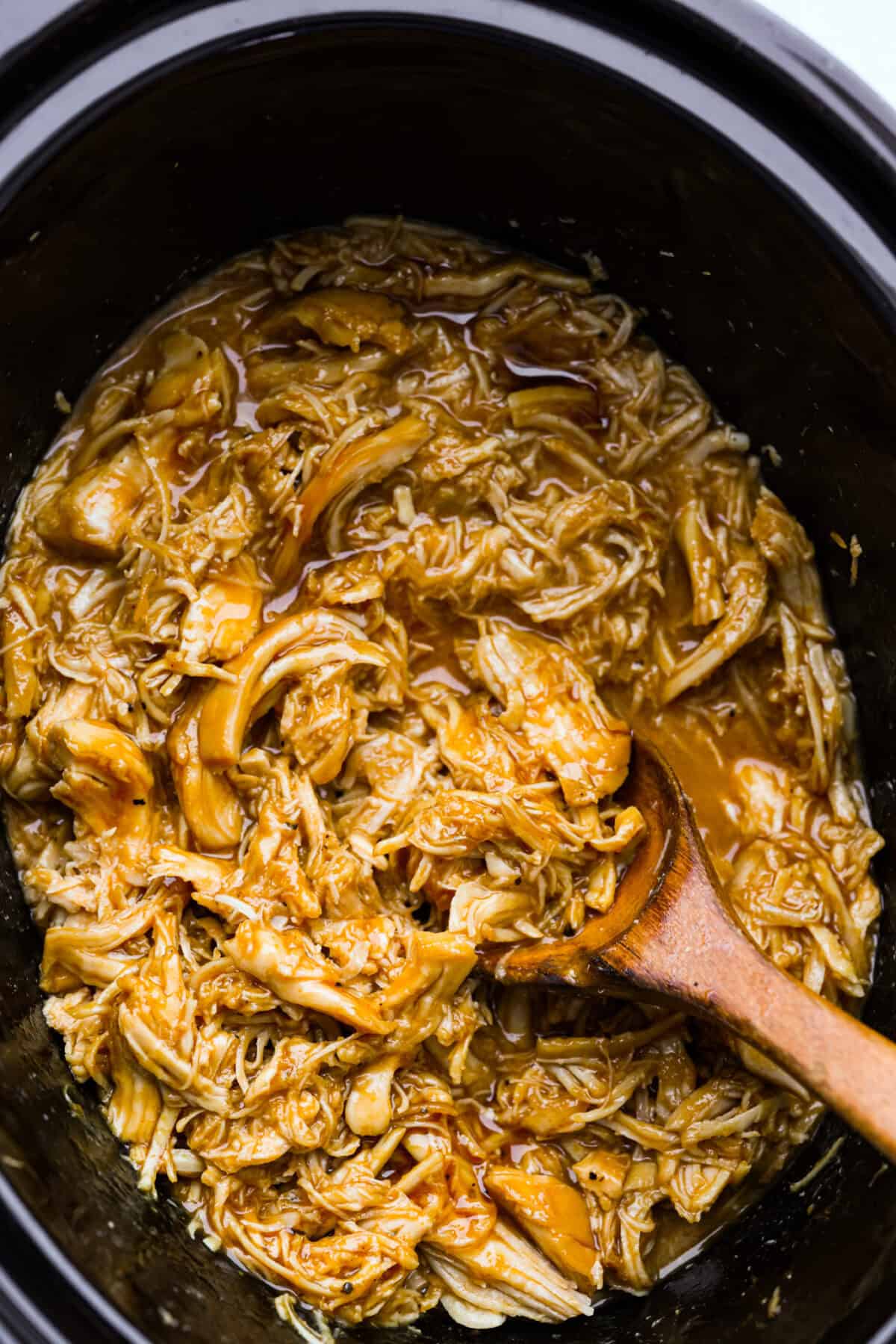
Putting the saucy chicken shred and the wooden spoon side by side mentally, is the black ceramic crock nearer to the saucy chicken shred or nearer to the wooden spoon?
the saucy chicken shred

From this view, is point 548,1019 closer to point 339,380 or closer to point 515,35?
point 339,380

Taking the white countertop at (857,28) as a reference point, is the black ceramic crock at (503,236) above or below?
below

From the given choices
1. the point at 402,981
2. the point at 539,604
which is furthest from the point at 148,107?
the point at 402,981

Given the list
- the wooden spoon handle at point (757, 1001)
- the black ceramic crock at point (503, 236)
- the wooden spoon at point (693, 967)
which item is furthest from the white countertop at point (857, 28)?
the wooden spoon handle at point (757, 1001)

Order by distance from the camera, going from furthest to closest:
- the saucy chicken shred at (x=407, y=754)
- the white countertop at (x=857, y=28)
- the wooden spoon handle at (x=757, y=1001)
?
the white countertop at (x=857, y=28), the saucy chicken shred at (x=407, y=754), the wooden spoon handle at (x=757, y=1001)

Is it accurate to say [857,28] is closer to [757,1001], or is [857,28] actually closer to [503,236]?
[503,236]

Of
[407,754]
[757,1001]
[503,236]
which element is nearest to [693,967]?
[757,1001]

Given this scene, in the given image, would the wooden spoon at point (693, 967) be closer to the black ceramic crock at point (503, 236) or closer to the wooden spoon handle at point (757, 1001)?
the wooden spoon handle at point (757, 1001)
